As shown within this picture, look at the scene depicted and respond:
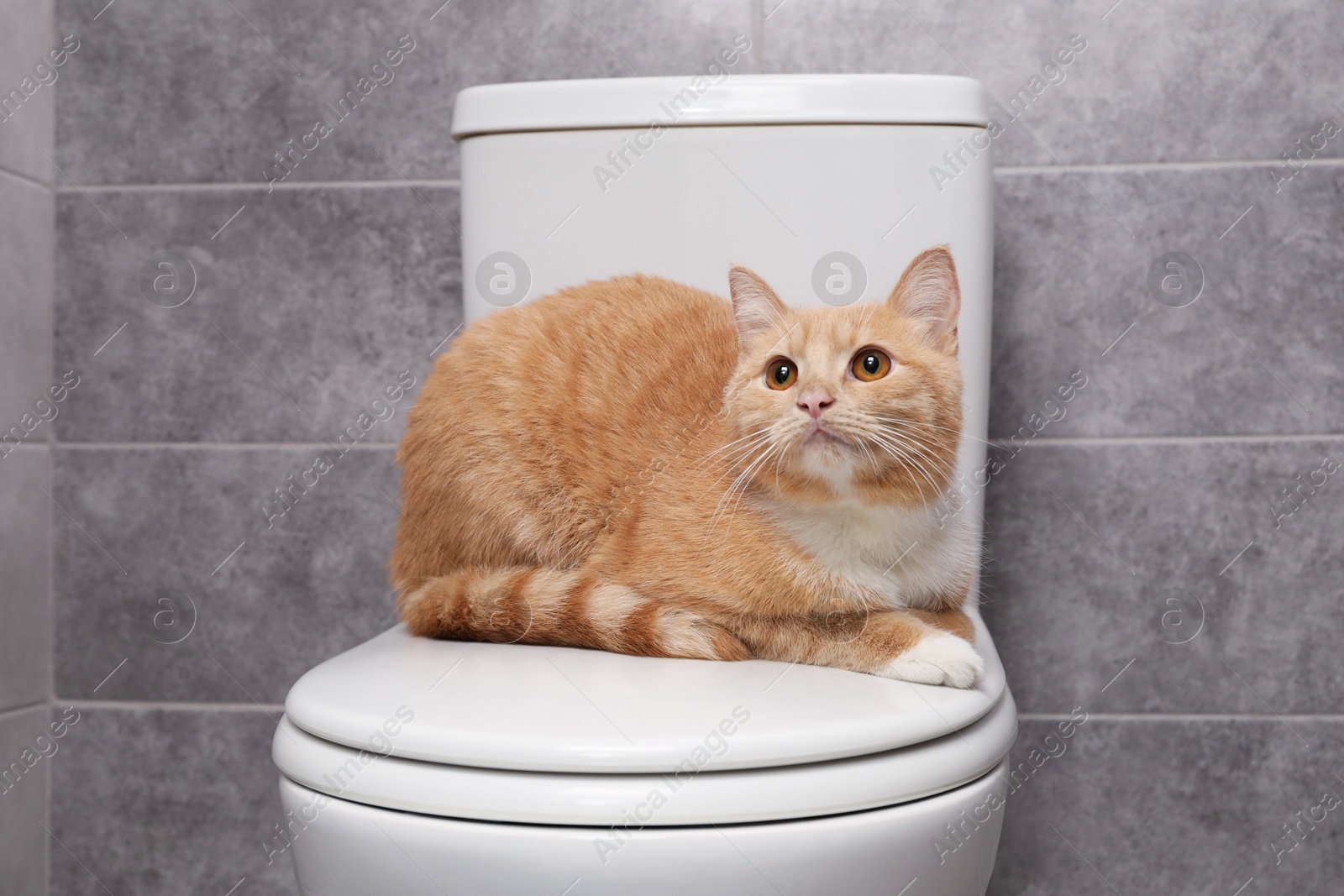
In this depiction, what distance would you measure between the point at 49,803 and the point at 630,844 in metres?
1.57

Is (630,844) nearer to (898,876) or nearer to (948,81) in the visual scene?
(898,876)

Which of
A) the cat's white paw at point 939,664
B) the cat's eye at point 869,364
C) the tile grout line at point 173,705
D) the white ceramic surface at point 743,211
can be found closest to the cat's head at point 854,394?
the cat's eye at point 869,364

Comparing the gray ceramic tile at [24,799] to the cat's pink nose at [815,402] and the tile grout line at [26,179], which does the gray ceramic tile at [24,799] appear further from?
the cat's pink nose at [815,402]

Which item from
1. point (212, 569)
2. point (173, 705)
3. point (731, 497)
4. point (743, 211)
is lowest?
point (173, 705)

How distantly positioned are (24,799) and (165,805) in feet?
0.74

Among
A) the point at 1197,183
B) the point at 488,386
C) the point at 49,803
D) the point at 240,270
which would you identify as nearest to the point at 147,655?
the point at 49,803

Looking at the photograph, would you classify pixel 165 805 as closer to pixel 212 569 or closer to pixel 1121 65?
pixel 212 569

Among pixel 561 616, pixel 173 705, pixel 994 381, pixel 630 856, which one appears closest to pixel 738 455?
pixel 561 616

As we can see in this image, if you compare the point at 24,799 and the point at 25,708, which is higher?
the point at 25,708

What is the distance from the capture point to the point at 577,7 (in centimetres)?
169

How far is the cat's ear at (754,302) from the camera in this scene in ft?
3.67

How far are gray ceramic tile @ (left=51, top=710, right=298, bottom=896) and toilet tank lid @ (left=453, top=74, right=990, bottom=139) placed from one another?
113cm

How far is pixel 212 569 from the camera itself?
1.76m

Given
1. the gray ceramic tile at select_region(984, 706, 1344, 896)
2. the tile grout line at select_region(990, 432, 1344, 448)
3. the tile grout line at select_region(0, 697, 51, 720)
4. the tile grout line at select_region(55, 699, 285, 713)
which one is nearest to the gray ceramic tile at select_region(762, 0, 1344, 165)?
the tile grout line at select_region(990, 432, 1344, 448)
